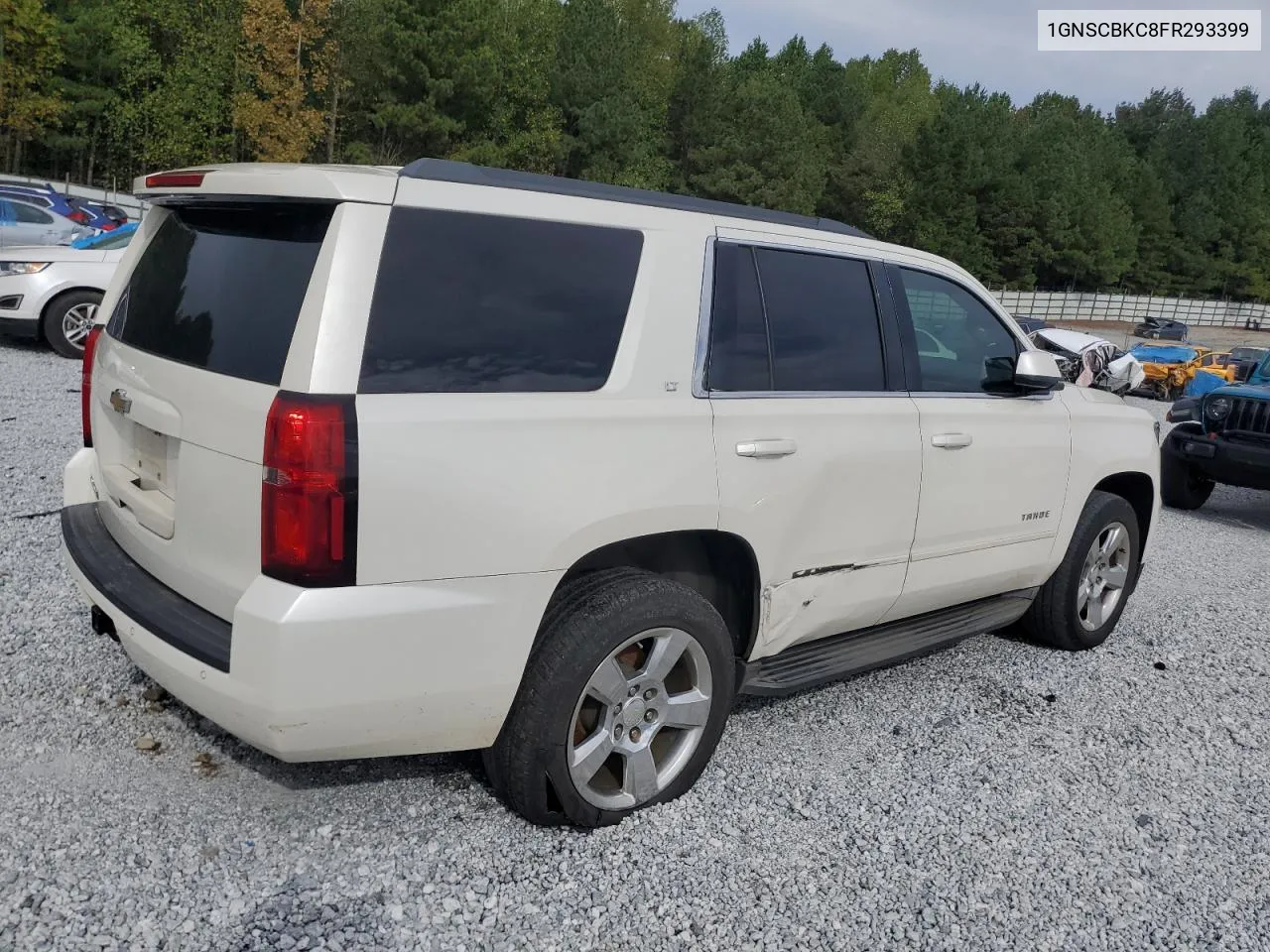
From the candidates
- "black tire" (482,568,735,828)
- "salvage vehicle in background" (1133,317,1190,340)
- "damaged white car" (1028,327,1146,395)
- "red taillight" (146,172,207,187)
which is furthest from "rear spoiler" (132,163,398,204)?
"salvage vehicle in background" (1133,317,1190,340)

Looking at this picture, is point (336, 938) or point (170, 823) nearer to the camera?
point (336, 938)

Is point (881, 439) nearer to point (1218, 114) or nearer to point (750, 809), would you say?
point (750, 809)

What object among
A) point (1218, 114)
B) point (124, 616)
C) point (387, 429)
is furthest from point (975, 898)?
point (1218, 114)

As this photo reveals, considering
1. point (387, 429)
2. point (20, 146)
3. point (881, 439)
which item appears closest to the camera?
point (387, 429)

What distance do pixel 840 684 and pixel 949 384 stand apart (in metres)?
1.34

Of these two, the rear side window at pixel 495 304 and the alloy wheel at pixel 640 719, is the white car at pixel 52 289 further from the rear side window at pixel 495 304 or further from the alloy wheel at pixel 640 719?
the alloy wheel at pixel 640 719

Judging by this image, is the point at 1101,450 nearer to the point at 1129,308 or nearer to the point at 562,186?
the point at 562,186

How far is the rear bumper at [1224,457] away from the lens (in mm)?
9180

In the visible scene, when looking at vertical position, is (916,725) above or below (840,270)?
below

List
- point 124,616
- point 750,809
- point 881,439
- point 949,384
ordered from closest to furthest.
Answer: point 124,616, point 750,809, point 881,439, point 949,384

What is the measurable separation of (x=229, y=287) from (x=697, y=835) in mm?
2099

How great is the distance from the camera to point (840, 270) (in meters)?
3.89

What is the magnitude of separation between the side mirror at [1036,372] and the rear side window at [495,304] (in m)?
1.86

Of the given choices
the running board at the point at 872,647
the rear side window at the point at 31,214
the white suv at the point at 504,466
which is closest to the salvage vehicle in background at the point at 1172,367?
the running board at the point at 872,647
